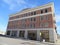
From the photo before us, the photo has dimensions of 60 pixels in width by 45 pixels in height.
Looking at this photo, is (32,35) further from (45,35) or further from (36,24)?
(45,35)

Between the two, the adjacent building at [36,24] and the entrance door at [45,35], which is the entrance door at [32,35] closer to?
the adjacent building at [36,24]

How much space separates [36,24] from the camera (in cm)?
3697

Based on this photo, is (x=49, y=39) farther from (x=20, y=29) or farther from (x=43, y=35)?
(x=20, y=29)

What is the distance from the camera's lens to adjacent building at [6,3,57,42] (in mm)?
32594

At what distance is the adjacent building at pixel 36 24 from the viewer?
32.6 m

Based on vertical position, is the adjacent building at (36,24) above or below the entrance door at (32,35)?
above

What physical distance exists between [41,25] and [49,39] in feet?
22.0

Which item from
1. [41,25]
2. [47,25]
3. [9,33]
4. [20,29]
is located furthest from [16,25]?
[47,25]

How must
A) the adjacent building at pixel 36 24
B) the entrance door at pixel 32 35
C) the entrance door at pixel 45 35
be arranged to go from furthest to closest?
the entrance door at pixel 32 35, the entrance door at pixel 45 35, the adjacent building at pixel 36 24

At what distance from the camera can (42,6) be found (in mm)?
36469

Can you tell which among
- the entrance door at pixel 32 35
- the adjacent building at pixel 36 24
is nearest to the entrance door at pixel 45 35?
the adjacent building at pixel 36 24

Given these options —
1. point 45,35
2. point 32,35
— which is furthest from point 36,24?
point 45,35

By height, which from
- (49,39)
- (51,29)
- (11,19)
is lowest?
(49,39)

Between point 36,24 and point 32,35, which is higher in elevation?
point 36,24
